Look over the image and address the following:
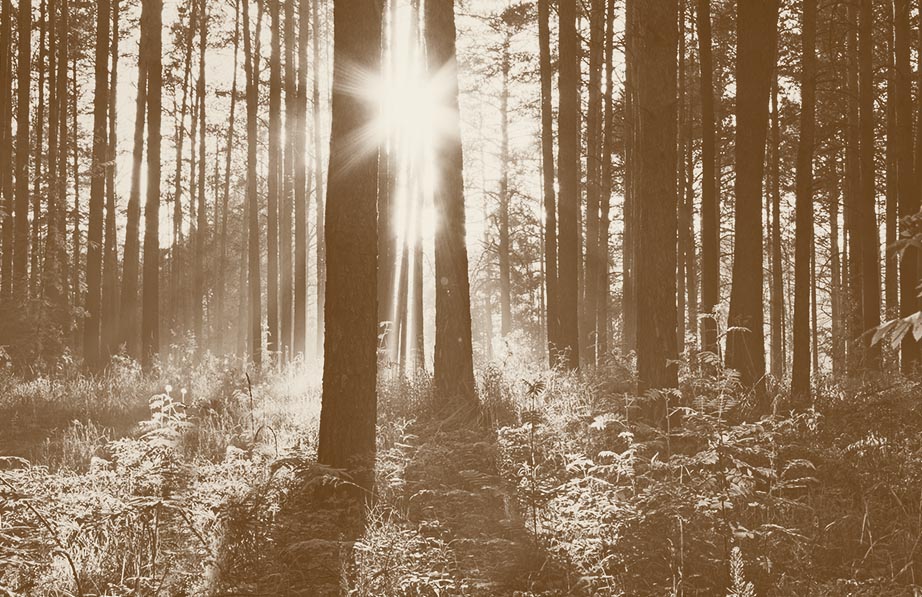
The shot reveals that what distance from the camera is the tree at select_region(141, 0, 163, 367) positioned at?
48.5 ft

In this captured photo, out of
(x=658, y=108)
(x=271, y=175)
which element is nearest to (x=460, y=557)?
(x=658, y=108)

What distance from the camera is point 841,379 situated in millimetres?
14672

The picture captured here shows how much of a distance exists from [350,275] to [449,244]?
408cm

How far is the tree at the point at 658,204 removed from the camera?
756cm

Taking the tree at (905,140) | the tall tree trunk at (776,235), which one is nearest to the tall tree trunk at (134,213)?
the tall tree trunk at (776,235)

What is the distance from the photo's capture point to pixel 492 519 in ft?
19.0

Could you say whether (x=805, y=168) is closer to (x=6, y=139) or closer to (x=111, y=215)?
(x=6, y=139)

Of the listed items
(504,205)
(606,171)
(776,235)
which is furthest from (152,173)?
(504,205)

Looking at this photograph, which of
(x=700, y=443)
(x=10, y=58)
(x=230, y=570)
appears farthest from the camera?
(x=10, y=58)

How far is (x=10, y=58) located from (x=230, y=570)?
22.3 metres

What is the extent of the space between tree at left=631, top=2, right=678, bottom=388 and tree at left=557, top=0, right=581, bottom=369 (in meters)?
6.52

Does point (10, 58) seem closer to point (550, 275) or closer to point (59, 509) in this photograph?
point (550, 275)

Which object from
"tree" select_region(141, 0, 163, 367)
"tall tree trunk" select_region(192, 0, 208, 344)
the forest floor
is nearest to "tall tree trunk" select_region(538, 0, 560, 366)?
the forest floor

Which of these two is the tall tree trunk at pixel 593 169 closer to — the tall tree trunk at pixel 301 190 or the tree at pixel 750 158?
the tall tree trunk at pixel 301 190
